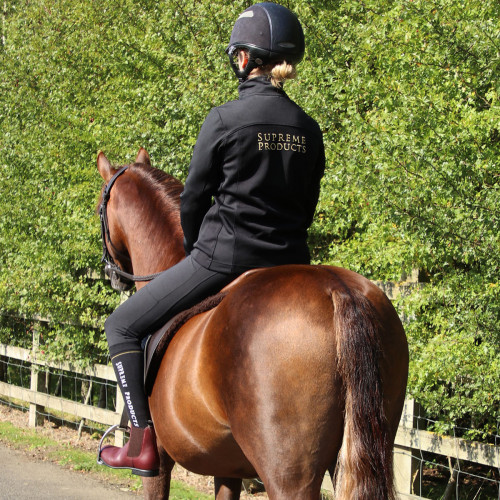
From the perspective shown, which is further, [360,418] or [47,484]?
[47,484]

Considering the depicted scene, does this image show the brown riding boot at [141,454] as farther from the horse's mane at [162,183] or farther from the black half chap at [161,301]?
the horse's mane at [162,183]

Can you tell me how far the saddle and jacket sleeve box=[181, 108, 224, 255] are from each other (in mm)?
462

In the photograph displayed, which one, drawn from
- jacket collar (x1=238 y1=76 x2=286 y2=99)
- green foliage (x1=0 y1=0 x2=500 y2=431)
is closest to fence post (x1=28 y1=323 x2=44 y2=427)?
green foliage (x1=0 y1=0 x2=500 y2=431)

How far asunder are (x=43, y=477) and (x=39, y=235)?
2915 millimetres

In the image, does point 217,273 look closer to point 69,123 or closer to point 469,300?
point 469,300

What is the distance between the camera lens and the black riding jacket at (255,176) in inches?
130

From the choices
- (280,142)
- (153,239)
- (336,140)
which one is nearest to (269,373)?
(280,142)

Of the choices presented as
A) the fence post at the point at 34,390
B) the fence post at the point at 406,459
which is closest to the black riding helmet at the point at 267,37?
the fence post at the point at 406,459

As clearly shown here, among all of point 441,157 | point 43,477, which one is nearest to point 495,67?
point 441,157

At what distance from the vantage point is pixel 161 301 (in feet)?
11.9

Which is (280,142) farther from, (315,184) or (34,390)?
(34,390)

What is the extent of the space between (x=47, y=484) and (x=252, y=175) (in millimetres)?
5110

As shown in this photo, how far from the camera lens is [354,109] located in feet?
17.5

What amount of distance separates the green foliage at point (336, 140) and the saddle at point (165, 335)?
176 centimetres
